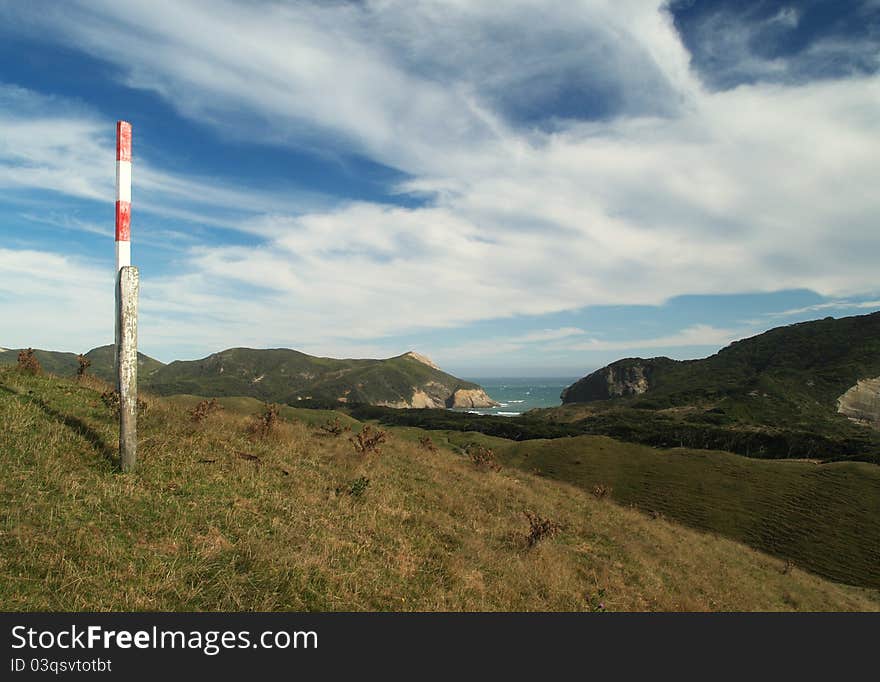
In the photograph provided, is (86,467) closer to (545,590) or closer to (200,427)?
(200,427)

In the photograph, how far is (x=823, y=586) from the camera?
809 inches

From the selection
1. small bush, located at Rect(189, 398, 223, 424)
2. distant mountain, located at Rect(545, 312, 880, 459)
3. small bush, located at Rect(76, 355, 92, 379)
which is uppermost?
small bush, located at Rect(76, 355, 92, 379)

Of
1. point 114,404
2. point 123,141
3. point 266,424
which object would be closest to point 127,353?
point 123,141

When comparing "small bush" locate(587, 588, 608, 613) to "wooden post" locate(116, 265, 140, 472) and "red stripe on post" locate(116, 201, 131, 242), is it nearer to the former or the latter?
"wooden post" locate(116, 265, 140, 472)

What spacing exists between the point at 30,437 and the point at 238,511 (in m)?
5.60

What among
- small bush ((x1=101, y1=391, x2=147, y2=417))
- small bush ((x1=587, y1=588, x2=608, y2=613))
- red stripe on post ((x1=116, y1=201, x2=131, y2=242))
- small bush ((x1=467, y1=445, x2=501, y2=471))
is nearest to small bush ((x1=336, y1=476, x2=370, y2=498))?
small bush ((x1=587, y1=588, x2=608, y2=613))

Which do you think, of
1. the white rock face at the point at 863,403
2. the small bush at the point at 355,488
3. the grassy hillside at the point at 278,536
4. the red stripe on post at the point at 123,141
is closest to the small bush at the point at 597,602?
the grassy hillside at the point at 278,536

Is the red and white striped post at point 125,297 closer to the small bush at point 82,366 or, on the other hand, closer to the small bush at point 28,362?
the small bush at point 28,362

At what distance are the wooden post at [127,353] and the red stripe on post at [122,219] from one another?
2.27 feet

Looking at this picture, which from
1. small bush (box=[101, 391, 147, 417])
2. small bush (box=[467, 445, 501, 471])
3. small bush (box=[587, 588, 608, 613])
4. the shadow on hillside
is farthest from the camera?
small bush (box=[467, 445, 501, 471])

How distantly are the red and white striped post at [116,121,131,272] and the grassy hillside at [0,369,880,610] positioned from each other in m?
4.70

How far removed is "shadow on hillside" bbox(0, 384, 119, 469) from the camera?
11.0 metres

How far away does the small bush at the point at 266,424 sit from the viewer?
16.2 meters
